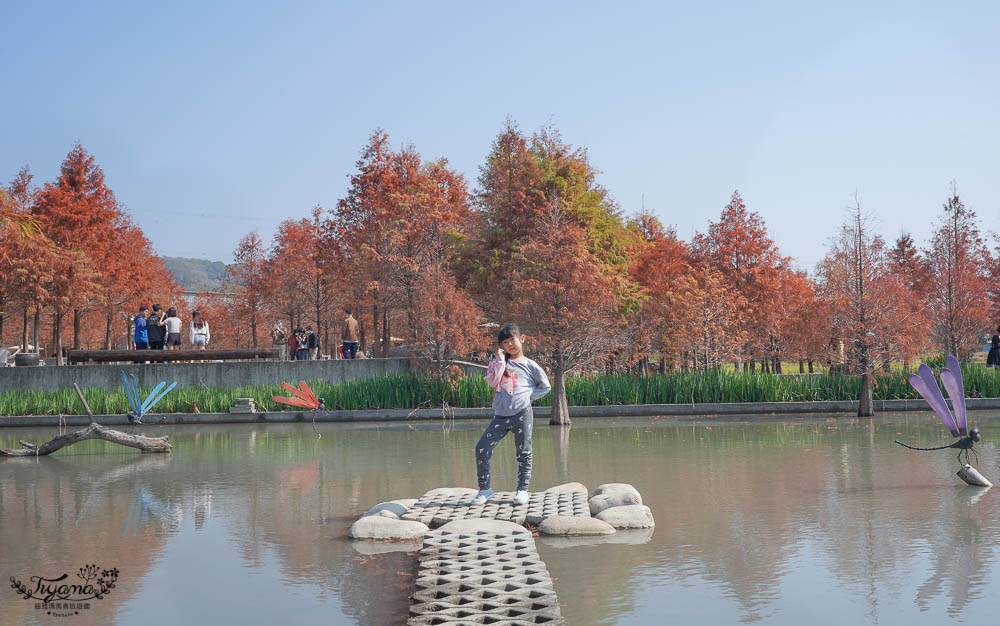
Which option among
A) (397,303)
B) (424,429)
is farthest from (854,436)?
(397,303)

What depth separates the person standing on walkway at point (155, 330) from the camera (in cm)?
2714

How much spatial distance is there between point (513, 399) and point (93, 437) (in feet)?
29.6

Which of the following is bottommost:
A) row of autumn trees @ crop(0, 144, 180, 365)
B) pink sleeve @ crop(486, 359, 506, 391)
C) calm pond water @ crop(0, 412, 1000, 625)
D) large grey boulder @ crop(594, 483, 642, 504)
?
calm pond water @ crop(0, 412, 1000, 625)

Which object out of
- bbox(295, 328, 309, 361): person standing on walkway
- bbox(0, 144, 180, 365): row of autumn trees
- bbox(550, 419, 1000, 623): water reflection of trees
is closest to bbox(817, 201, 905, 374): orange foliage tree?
bbox(550, 419, 1000, 623): water reflection of trees

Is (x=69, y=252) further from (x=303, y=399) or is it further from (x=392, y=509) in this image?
(x=392, y=509)

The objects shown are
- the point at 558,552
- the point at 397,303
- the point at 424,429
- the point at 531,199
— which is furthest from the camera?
the point at 397,303

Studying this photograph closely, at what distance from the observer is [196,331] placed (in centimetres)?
2745

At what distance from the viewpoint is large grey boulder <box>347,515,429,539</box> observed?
7.89 m

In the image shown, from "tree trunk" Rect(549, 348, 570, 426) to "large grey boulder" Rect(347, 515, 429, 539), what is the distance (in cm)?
1157

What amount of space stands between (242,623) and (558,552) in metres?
2.64

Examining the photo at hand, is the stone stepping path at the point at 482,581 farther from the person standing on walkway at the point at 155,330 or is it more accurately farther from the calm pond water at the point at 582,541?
the person standing on walkway at the point at 155,330

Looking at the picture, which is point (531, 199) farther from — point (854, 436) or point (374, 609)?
point (374, 609)

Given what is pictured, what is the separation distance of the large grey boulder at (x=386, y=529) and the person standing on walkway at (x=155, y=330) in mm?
21080

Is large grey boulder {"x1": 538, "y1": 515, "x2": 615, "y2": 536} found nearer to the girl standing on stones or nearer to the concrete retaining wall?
the girl standing on stones
